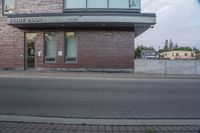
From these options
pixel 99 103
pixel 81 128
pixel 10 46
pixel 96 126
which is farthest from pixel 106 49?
pixel 81 128

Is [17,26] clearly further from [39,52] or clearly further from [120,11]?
[120,11]

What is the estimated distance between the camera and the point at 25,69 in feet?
90.7

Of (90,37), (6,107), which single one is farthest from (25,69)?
(6,107)

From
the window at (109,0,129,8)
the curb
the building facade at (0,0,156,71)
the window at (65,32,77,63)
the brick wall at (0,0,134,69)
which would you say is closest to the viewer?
the curb

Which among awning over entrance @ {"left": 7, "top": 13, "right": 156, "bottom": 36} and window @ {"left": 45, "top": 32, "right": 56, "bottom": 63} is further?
window @ {"left": 45, "top": 32, "right": 56, "bottom": 63}

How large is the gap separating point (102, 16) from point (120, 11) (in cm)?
254

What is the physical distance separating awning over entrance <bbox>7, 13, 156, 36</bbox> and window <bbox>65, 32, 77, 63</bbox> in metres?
1.47

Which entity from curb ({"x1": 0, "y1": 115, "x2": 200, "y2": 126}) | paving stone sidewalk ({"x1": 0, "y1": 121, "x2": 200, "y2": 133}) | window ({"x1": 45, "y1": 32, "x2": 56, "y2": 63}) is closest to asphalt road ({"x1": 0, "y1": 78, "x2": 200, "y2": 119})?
curb ({"x1": 0, "y1": 115, "x2": 200, "y2": 126})

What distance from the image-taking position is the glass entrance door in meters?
27.7

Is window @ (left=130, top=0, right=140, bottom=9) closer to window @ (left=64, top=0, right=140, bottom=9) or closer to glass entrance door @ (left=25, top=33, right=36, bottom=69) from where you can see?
window @ (left=64, top=0, right=140, bottom=9)

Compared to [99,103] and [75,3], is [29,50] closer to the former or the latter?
[75,3]

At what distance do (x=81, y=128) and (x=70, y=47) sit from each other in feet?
68.5

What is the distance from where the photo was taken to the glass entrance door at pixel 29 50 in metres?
27.7

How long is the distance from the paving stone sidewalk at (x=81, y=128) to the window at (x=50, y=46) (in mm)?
20476
